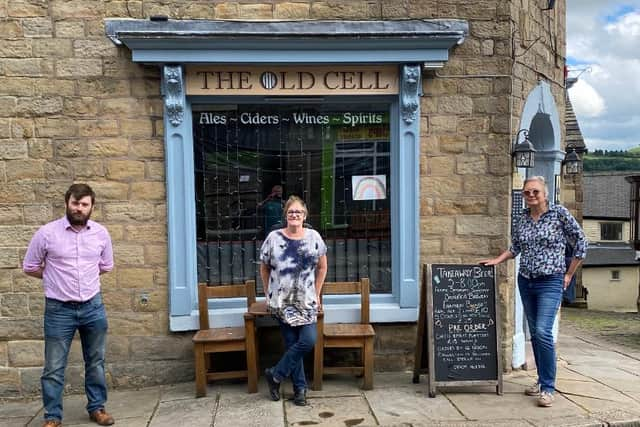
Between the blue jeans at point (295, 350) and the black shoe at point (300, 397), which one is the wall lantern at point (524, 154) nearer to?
the blue jeans at point (295, 350)

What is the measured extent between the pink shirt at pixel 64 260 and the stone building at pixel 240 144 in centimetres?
105

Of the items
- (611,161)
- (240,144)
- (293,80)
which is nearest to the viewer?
(293,80)

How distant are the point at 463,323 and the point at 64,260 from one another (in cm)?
330

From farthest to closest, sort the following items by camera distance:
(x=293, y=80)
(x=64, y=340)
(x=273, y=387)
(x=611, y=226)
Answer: (x=611, y=226)
(x=293, y=80)
(x=273, y=387)
(x=64, y=340)

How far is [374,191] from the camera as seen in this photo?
18.7ft

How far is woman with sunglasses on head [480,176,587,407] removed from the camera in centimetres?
461

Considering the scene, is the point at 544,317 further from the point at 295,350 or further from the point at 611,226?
the point at 611,226

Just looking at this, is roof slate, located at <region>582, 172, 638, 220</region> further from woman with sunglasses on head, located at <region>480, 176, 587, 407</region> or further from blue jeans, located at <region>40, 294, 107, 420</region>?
blue jeans, located at <region>40, 294, 107, 420</region>

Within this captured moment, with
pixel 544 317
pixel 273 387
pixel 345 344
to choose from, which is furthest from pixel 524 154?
pixel 273 387

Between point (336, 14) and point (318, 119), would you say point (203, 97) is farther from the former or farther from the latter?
point (336, 14)

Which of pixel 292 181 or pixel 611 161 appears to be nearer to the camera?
pixel 292 181

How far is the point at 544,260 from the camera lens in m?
4.62

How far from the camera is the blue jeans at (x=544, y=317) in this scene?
183 inches

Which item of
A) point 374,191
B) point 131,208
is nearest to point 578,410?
point 374,191
